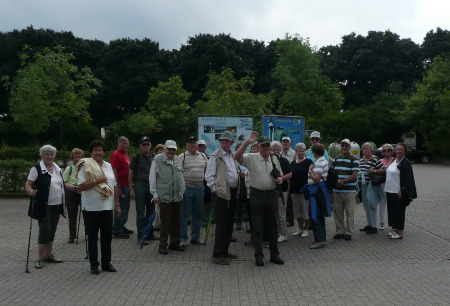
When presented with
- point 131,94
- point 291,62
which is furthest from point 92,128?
point 291,62

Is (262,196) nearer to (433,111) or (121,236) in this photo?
(121,236)

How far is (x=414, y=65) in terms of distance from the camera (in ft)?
187

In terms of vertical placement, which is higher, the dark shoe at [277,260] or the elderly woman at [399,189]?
the elderly woman at [399,189]

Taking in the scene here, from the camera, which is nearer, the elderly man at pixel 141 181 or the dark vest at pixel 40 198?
the dark vest at pixel 40 198

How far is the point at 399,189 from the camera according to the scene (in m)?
9.30

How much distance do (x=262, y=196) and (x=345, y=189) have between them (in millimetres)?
2486

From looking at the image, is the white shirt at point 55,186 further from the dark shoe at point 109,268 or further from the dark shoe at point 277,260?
the dark shoe at point 277,260

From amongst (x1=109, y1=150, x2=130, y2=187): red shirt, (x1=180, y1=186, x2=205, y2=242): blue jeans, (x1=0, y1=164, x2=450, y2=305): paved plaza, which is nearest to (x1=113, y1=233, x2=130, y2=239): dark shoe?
(x1=0, y1=164, x2=450, y2=305): paved plaza

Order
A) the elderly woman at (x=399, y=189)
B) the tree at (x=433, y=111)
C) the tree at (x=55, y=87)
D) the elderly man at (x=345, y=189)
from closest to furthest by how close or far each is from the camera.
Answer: the elderly woman at (x=399, y=189)
the elderly man at (x=345, y=189)
the tree at (x=55, y=87)
the tree at (x=433, y=111)

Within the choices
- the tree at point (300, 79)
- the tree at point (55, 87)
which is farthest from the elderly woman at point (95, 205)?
the tree at point (300, 79)

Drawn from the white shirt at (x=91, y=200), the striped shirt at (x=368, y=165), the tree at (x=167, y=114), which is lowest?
the white shirt at (x=91, y=200)

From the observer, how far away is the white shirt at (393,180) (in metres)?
9.33

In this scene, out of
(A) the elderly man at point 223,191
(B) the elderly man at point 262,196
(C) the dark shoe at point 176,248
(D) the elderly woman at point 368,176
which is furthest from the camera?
(D) the elderly woman at point 368,176

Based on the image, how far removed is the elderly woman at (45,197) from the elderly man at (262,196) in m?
2.80
